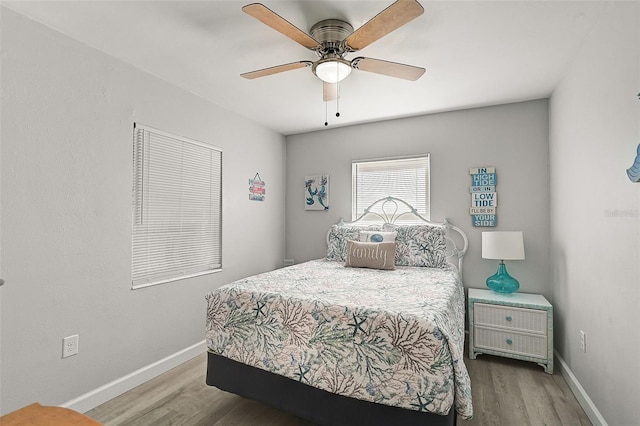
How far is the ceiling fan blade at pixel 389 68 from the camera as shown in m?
2.02

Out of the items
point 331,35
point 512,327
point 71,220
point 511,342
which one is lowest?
point 511,342

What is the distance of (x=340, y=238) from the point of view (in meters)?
3.57

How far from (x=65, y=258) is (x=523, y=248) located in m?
3.63

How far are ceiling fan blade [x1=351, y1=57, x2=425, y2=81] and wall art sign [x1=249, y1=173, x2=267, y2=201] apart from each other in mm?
2103

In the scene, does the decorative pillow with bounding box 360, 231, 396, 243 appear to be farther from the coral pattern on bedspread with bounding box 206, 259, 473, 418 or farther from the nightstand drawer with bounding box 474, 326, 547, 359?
the nightstand drawer with bounding box 474, 326, 547, 359

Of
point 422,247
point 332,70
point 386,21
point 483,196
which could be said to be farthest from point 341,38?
point 483,196

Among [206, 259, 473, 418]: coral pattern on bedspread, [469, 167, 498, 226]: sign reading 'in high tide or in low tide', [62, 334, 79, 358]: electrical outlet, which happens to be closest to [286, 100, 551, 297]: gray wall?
[469, 167, 498, 226]: sign reading 'in high tide or in low tide'

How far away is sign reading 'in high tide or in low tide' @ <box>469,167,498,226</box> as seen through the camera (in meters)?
3.27

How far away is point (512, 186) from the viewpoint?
3.21m

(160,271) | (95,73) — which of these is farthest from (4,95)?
(160,271)

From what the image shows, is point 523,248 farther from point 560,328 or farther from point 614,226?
point 614,226

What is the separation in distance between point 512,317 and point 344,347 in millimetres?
1879

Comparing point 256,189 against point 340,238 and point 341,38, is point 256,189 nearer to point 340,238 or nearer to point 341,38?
point 340,238

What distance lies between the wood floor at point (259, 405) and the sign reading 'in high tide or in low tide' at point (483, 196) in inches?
55.6
